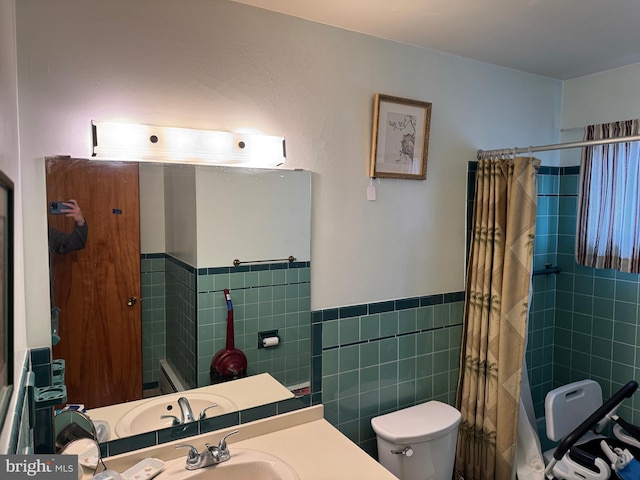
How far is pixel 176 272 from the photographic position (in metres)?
1.65

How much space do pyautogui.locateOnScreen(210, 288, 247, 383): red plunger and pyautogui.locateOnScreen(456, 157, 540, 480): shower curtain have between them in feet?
3.91

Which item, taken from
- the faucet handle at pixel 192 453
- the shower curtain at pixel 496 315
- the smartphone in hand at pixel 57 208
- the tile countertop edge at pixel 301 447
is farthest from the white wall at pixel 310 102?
the faucet handle at pixel 192 453

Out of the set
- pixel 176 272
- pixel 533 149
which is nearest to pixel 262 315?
pixel 176 272

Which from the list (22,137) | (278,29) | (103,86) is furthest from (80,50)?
(278,29)

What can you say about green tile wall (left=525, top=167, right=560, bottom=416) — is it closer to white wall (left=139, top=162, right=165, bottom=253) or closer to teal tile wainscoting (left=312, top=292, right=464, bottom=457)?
teal tile wainscoting (left=312, top=292, right=464, bottom=457)

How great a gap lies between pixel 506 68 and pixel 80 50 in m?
2.00

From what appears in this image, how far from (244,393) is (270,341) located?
0.22 meters

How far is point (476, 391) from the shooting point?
2.29 meters

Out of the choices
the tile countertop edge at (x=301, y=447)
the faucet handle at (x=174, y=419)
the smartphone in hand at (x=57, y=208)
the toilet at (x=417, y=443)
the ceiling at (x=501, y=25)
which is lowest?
the toilet at (x=417, y=443)

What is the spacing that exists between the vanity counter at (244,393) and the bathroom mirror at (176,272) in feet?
0.08

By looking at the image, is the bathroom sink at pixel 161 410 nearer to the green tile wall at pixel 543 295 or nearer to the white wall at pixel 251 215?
the white wall at pixel 251 215

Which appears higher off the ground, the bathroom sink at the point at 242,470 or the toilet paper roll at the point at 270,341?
the toilet paper roll at the point at 270,341

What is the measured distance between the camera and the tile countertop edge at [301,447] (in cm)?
146

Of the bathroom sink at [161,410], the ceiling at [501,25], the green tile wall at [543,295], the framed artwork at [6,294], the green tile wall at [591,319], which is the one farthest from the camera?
the green tile wall at [543,295]
